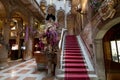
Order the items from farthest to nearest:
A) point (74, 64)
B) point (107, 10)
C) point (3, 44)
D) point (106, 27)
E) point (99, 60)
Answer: point (3, 44) < point (74, 64) < point (99, 60) < point (106, 27) < point (107, 10)

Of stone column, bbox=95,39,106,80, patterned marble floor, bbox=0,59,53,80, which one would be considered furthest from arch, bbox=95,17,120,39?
patterned marble floor, bbox=0,59,53,80

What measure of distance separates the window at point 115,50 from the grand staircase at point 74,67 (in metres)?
1.09

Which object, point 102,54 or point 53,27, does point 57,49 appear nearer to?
point 53,27

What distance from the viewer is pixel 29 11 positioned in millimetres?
12484

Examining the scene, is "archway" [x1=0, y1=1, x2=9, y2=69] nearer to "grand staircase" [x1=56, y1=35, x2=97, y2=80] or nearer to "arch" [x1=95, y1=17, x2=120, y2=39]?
"grand staircase" [x1=56, y1=35, x2=97, y2=80]

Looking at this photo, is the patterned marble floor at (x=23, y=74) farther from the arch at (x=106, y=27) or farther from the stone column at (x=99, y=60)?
the arch at (x=106, y=27)

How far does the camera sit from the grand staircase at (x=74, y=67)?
505cm

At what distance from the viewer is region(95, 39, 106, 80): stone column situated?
5322 millimetres

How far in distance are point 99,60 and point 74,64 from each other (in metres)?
1.09

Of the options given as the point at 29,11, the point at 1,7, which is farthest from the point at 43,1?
the point at 1,7

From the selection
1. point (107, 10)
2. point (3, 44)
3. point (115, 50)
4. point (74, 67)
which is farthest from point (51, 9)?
point (107, 10)

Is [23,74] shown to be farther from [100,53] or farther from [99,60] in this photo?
[100,53]

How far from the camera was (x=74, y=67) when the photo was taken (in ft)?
18.9

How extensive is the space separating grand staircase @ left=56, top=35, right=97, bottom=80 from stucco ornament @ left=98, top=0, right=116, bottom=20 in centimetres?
221
